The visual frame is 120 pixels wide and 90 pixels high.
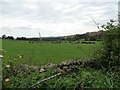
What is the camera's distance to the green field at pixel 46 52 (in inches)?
432

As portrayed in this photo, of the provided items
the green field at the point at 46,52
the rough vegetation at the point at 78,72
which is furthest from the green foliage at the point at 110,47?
the green field at the point at 46,52

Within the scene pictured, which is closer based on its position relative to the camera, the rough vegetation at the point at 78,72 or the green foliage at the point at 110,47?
the rough vegetation at the point at 78,72

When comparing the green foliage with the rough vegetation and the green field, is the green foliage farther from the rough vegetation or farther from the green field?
the green field

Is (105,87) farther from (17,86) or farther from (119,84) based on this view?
(17,86)

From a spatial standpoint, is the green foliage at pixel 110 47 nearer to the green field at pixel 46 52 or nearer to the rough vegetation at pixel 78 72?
the rough vegetation at pixel 78 72

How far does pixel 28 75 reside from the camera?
8.73 m

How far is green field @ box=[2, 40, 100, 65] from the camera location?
11.0 metres

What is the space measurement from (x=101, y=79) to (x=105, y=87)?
366mm

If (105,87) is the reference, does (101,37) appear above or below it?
above

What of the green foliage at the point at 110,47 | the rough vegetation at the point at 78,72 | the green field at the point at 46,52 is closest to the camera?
the rough vegetation at the point at 78,72

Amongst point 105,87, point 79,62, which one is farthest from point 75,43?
point 105,87

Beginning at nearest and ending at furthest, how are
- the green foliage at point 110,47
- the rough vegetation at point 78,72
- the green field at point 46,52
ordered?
the rough vegetation at point 78,72
the green foliage at point 110,47
the green field at point 46,52

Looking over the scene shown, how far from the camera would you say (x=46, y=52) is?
13.0 meters

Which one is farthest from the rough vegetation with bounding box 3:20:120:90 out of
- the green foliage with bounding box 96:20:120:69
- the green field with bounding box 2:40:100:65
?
the green field with bounding box 2:40:100:65
